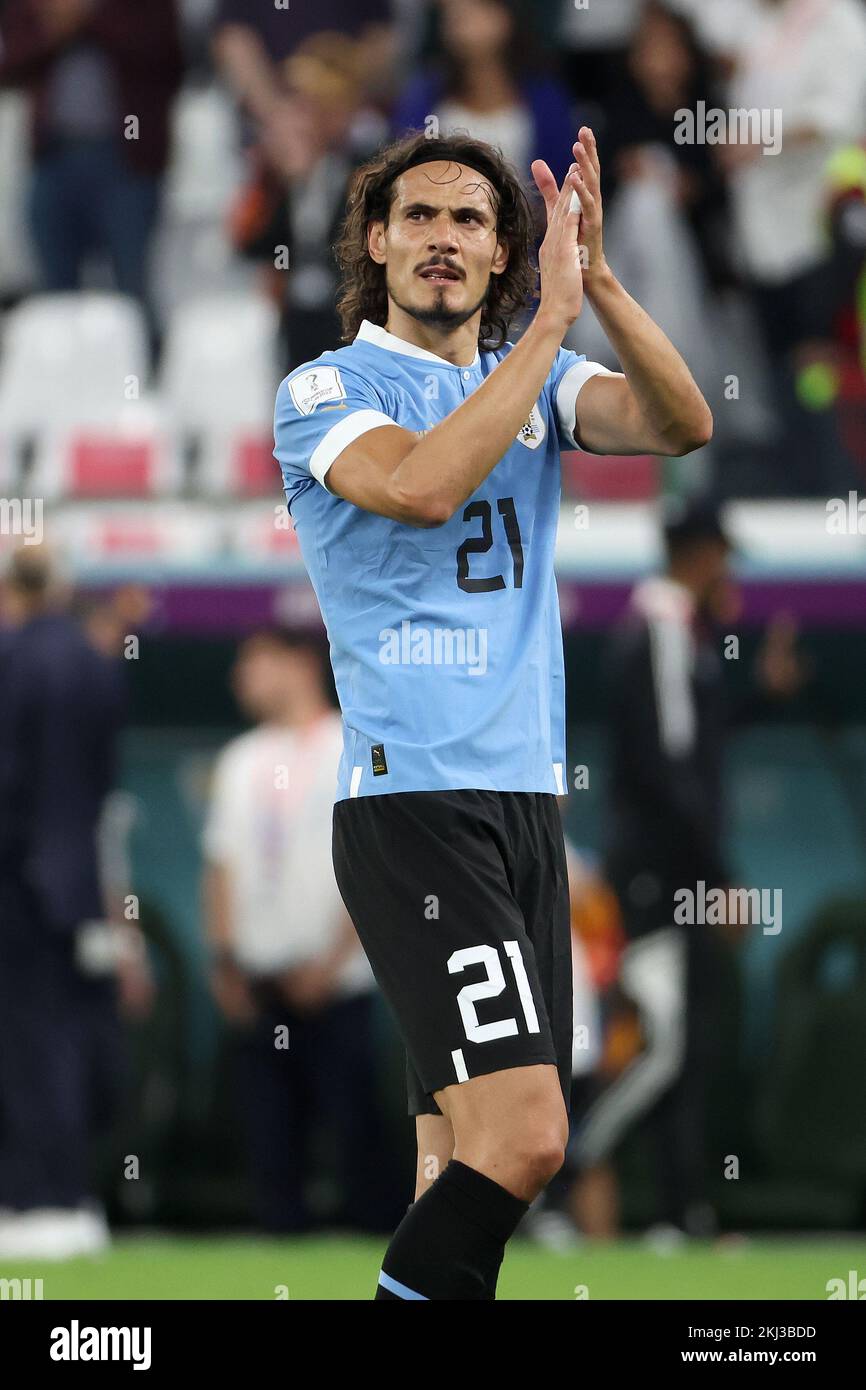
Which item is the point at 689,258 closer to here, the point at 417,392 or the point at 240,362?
the point at 240,362

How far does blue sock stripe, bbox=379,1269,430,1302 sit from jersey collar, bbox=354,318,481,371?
1.63 m

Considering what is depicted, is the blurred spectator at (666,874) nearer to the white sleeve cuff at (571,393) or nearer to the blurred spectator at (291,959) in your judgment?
the blurred spectator at (291,959)

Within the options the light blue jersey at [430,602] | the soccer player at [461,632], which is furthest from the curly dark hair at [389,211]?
the light blue jersey at [430,602]

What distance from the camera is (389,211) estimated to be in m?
4.39

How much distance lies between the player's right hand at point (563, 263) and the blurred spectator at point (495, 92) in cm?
616

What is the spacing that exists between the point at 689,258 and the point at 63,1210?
5.10 meters

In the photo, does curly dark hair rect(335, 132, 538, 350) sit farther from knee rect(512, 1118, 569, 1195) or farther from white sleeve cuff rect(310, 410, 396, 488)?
knee rect(512, 1118, 569, 1195)

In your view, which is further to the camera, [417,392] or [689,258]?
[689,258]

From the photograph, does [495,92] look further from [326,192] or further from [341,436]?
[341,436]

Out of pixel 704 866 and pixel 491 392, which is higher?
pixel 491 392
